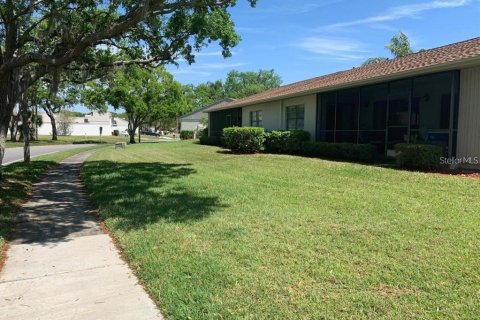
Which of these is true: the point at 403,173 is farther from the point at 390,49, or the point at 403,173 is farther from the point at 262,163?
the point at 390,49

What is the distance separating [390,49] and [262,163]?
34.8m

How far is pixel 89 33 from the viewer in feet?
36.3

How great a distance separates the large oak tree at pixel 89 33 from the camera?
8.92m

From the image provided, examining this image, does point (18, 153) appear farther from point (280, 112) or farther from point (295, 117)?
point (295, 117)

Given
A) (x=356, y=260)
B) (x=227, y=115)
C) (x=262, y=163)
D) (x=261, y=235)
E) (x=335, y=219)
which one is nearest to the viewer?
(x=356, y=260)

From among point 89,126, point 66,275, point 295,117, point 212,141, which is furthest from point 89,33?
point 89,126

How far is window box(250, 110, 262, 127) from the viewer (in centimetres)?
2550

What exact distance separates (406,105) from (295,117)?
26.0ft

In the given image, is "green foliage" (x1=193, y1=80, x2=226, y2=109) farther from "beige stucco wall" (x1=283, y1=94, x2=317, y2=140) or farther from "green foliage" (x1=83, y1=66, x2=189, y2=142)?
"beige stucco wall" (x1=283, y1=94, x2=317, y2=140)

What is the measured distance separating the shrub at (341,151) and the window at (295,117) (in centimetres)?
240

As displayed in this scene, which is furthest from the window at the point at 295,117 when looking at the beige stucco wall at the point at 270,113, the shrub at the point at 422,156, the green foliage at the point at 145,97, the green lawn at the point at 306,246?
the green foliage at the point at 145,97

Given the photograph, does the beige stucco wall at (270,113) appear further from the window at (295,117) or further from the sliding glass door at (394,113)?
the sliding glass door at (394,113)

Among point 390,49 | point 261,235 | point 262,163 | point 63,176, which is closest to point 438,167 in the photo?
point 262,163

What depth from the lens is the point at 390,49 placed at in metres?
43.8
